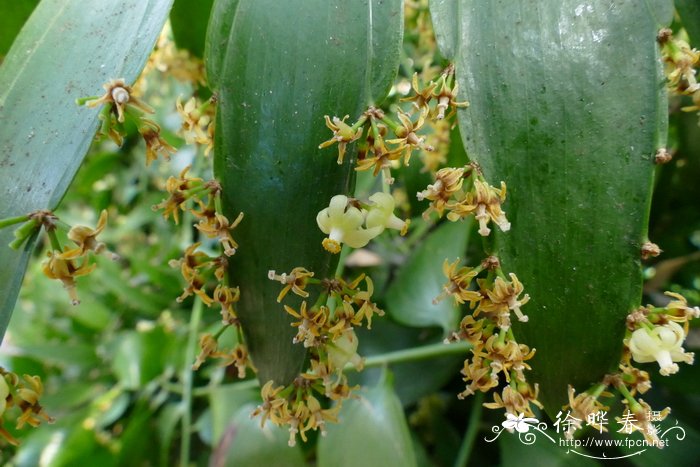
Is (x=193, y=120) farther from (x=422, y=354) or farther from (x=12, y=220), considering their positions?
(x=422, y=354)

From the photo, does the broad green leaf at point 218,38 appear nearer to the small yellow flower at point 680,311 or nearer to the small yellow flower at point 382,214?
the small yellow flower at point 382,214

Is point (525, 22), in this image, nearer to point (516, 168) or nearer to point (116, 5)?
point (516, 168)

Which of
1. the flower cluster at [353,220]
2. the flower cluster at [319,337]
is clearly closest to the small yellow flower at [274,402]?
the flower cluster at [319,337]

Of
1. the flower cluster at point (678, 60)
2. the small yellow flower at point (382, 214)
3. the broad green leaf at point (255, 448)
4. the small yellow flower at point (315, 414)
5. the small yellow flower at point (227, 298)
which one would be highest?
the flower cluster at point (678, 60)

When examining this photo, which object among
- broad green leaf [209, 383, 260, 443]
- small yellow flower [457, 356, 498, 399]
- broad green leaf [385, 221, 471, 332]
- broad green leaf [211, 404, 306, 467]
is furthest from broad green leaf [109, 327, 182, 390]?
small yellow flower [457, 356, 498, 399]

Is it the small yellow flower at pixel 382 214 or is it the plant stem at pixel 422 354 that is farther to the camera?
the plant stem at pixel 422 354

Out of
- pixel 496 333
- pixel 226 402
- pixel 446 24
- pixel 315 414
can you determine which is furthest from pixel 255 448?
pixel 446 24

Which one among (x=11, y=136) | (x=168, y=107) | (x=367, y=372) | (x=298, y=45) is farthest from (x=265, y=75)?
(x=168, y=107)
